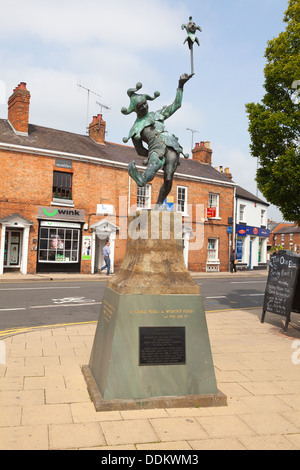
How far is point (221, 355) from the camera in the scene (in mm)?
6430

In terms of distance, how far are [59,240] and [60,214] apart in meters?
1.47

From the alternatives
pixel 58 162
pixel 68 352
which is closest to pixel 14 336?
pixel 68 352

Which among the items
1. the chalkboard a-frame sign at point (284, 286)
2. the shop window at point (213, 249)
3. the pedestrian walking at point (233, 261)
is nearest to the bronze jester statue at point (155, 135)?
the chalkboard a-frame sign at point (284, 286)

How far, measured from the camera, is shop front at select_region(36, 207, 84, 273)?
69.3ft

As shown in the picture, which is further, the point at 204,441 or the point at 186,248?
the point at 186,248

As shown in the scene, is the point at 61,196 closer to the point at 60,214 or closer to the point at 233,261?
the point at 60,214

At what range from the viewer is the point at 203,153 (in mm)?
32875

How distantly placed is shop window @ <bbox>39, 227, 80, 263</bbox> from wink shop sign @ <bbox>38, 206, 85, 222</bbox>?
0.64m

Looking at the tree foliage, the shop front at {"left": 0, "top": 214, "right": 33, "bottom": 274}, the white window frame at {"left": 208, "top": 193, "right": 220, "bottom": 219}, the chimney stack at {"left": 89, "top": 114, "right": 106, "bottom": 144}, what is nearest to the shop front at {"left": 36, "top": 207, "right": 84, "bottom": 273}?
the shop front at {"left": 0, "top": 214, "right": 33, "bottom": 274}

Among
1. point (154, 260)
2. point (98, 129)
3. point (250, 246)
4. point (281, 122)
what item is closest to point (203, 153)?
point (250, 246)

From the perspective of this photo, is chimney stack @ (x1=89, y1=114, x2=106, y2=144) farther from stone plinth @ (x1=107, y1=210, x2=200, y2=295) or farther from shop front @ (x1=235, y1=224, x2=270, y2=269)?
stone plinth @ (x1=107, y1=210, x2=200, y2=295)

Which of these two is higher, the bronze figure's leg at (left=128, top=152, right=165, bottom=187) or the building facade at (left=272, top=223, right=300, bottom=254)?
the building facade at (left=272, top=223, right=300, bottom=254)

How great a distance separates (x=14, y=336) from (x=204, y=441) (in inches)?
189
